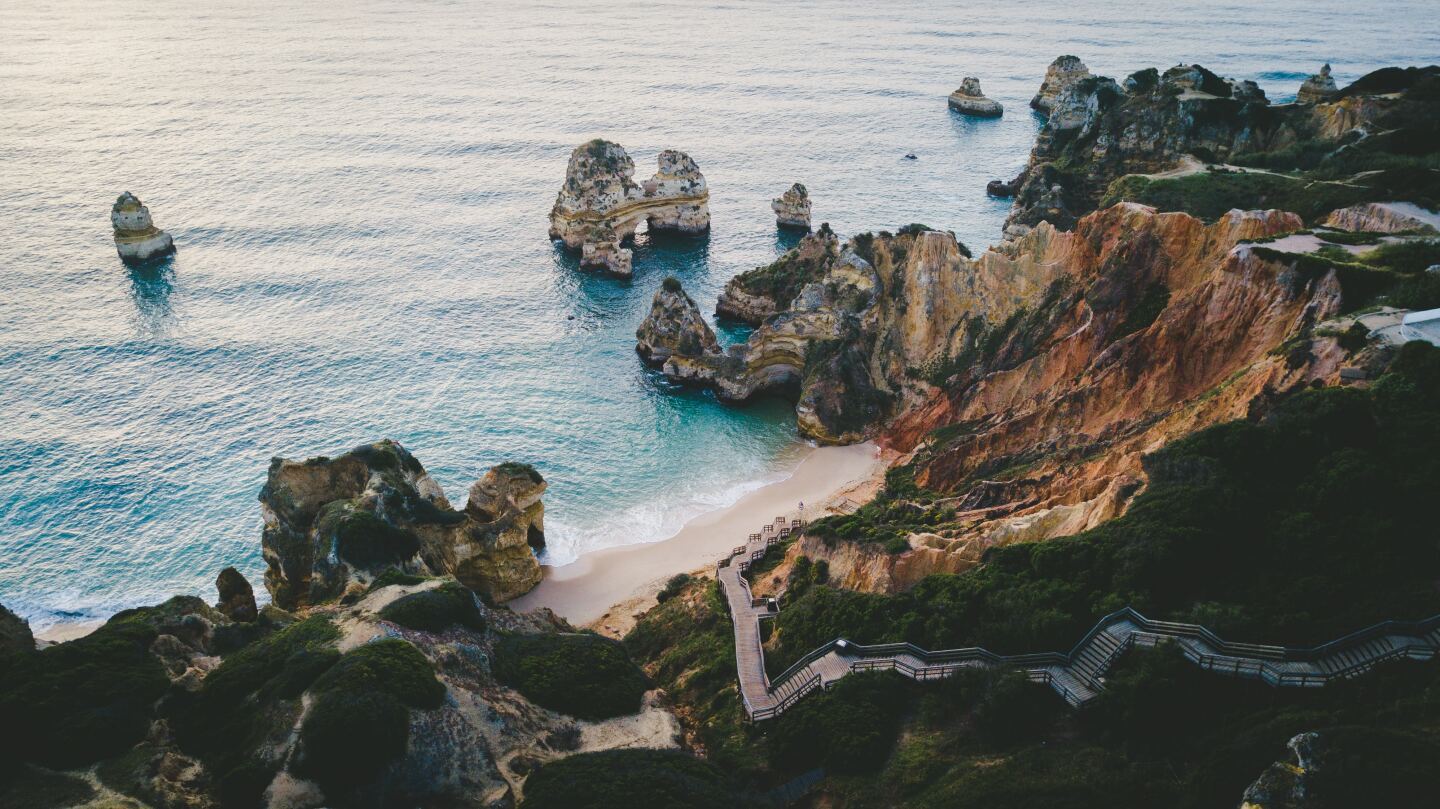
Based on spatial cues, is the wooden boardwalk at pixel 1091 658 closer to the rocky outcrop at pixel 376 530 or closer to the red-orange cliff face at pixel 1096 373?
the red-orange cliff face at pixel 1096 373

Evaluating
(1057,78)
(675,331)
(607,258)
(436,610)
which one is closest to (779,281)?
(675,331)

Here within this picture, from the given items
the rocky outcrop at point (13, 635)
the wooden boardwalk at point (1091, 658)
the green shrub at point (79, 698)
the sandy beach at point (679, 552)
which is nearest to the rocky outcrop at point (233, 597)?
the rocky outcrop at point (13, 635)

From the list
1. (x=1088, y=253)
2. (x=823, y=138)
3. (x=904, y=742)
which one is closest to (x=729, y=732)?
(x=904, y=742)

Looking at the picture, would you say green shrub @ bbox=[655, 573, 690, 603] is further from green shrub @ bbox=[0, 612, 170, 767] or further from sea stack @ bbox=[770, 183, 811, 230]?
sea stack @ bbox=[770, 183, 811, 230]

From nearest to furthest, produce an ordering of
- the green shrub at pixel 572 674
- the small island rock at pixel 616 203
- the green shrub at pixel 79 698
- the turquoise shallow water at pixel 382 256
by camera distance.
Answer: the green shrub at pixel 79 698 → the green shrub at pixel 572 674 → the turquoise shallow water at pixel 382 256 → the small island rock at pixel 616 203

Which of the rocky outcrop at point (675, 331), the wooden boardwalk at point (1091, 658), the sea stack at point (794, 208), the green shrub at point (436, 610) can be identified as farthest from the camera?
the sea stack at point (794, 208)

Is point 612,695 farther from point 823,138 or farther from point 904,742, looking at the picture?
point 823,138
